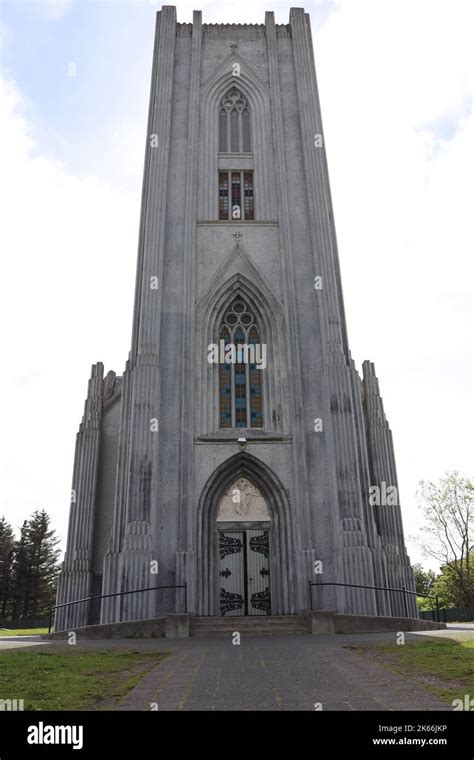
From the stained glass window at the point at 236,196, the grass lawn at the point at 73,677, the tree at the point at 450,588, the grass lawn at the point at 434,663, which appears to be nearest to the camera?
the grass lawn at the point at 73,677

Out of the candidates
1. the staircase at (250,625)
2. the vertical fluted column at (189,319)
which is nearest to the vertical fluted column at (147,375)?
the vertical fluted column at (189,319)

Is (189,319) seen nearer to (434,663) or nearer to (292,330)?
(292,330)

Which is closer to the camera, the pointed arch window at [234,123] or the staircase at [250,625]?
the staircase at [250,625]

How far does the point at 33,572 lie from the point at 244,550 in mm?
46494

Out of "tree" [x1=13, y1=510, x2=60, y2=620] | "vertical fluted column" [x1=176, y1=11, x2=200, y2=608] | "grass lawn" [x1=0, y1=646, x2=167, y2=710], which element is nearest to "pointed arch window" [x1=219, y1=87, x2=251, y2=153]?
"vertical fluted column" [x1=176, y1=11, x2=200, y2=608]

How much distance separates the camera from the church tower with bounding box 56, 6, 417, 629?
19.3m

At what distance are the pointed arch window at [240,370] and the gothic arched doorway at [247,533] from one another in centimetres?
176

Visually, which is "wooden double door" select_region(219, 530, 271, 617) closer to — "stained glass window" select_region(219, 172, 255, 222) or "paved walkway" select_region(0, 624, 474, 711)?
"paved walkway" select_region(0, 624, 474, 711)

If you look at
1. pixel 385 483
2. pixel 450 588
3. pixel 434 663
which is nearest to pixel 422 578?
pixel 450 588

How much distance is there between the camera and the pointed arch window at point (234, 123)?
27.7m

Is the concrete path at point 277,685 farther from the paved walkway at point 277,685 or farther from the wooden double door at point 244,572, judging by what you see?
the wooden double door at point 244,572

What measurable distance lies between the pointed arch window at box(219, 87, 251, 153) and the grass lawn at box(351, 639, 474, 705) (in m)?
22.8

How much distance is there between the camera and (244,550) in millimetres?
20391

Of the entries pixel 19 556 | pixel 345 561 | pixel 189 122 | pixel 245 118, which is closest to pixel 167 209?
pixel 189 122
